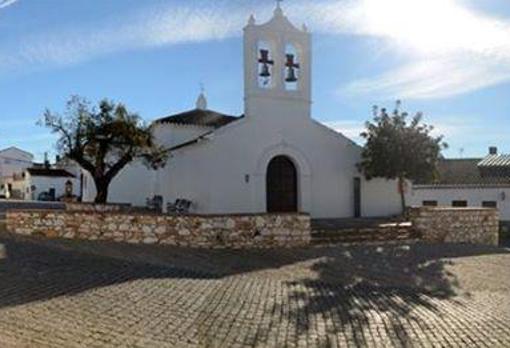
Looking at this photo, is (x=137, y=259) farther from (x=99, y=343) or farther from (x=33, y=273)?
(x=99, y=343)

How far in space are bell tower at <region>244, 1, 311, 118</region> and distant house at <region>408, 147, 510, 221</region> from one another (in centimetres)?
1755

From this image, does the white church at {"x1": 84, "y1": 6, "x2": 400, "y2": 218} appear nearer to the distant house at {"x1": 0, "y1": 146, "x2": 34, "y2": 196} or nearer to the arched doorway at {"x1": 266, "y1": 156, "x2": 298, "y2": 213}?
the arched doorway at {"x1": 266, "y1": 156, "x2": 298, "y2": 213}

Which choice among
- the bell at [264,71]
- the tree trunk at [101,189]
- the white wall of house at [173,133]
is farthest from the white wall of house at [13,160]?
the bell at [264,71]

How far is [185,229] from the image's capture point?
14.4 m

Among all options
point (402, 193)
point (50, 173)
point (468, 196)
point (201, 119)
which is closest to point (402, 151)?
point (402, 193)

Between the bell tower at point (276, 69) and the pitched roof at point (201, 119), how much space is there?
3416 mm

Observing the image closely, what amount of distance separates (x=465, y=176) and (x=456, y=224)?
23282mm

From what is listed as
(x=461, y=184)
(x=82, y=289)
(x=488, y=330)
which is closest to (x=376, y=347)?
(x=488, y=330)

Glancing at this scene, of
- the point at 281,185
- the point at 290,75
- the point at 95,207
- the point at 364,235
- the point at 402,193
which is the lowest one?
the point at 364,235

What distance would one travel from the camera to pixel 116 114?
19.4m

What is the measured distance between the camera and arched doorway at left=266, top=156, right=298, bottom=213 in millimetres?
21422

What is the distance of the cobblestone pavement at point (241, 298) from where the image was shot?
7.63 meters

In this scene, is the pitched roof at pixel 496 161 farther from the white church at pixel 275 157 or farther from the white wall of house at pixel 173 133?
the white wall of house at pixel 173 133

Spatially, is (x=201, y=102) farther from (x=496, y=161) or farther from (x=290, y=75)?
(x=496, y=161)
